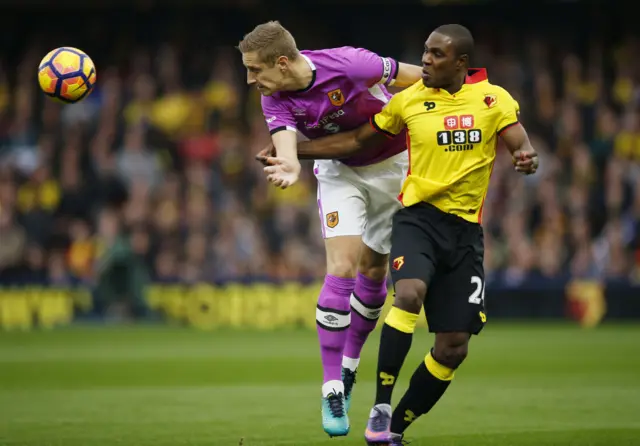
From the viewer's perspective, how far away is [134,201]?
20000 millimetres

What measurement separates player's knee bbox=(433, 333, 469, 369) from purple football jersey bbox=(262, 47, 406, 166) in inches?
64.9

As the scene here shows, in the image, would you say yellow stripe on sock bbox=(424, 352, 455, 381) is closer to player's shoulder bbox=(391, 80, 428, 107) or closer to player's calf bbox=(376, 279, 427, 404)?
player's calf bbox=(376, 279, 427, 404)

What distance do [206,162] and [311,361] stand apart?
845 cm

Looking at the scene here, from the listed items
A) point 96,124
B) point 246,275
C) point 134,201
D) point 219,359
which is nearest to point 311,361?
point 219,359

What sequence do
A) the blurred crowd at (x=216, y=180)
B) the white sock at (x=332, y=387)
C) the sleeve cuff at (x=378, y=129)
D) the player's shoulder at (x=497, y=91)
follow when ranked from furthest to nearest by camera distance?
1. the blurred crowd at (x=216, y=180)
2. the white sock at (x=332, y=387)
3. the sleeve cuff at (x=378, y=129)
4. the player's shoulder at (x=497, y=91)

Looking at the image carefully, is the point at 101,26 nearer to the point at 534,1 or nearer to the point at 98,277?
the point at 98,277

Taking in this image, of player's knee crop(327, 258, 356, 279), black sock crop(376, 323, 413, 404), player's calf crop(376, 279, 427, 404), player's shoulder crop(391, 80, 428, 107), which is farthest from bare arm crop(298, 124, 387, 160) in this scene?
black sock crop(376, 323, 413, 404)

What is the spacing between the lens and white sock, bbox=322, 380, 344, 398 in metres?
7.34

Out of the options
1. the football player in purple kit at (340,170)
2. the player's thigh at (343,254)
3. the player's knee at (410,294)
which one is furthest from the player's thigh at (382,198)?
the player's knee at (410,294)

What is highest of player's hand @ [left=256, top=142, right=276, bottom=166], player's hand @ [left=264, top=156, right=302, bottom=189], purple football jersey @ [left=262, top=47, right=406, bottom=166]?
purple football jersey @ [left=262, top=47, right=406, bottom=166]

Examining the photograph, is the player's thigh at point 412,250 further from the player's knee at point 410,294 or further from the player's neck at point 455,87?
the player's neck at point 455,87

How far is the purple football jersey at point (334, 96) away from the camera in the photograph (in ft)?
25.1

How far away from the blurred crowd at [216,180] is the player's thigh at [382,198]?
10265 millimetres

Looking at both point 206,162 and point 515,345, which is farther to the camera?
point 206,162
